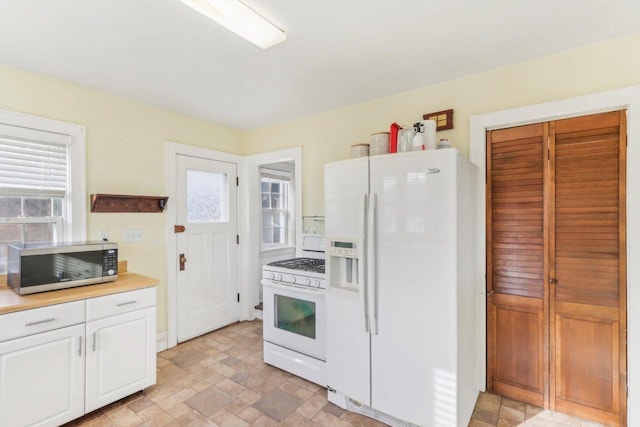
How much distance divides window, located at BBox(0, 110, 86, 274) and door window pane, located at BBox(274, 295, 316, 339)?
5.87ft

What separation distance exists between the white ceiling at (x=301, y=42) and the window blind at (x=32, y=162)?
501 millimetres

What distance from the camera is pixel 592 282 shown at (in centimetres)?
200

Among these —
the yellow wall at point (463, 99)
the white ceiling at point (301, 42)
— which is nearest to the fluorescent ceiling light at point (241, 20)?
the white ceiling at point (301, 42)

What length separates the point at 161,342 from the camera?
3064mm

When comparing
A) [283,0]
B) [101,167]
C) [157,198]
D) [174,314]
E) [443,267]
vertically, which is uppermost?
[283,0]

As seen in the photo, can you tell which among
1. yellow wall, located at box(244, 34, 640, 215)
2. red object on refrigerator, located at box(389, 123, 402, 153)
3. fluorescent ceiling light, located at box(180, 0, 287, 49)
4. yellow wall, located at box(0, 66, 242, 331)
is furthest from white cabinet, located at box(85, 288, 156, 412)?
red object on refrigerator, located at box(389, 123, 402, 153)

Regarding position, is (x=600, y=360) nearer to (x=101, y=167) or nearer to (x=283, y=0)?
Result: (x=283, y=0)

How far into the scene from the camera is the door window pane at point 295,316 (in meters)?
2.51

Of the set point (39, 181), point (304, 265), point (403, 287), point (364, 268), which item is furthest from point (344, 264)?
point (39, 181)

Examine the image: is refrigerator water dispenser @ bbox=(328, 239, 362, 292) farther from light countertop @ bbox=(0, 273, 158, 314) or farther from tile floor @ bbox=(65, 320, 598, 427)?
light countertop @ bbox=(0, 273, 158, 314)

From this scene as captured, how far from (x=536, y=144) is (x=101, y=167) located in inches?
139

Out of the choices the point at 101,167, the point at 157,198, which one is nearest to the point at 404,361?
the point at 157,198

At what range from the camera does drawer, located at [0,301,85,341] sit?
5.66 ft

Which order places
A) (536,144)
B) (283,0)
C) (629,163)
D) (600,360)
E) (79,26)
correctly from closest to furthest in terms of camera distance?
(283,0) → (79,26) → (629,163) → (600,360) → (536,144)
